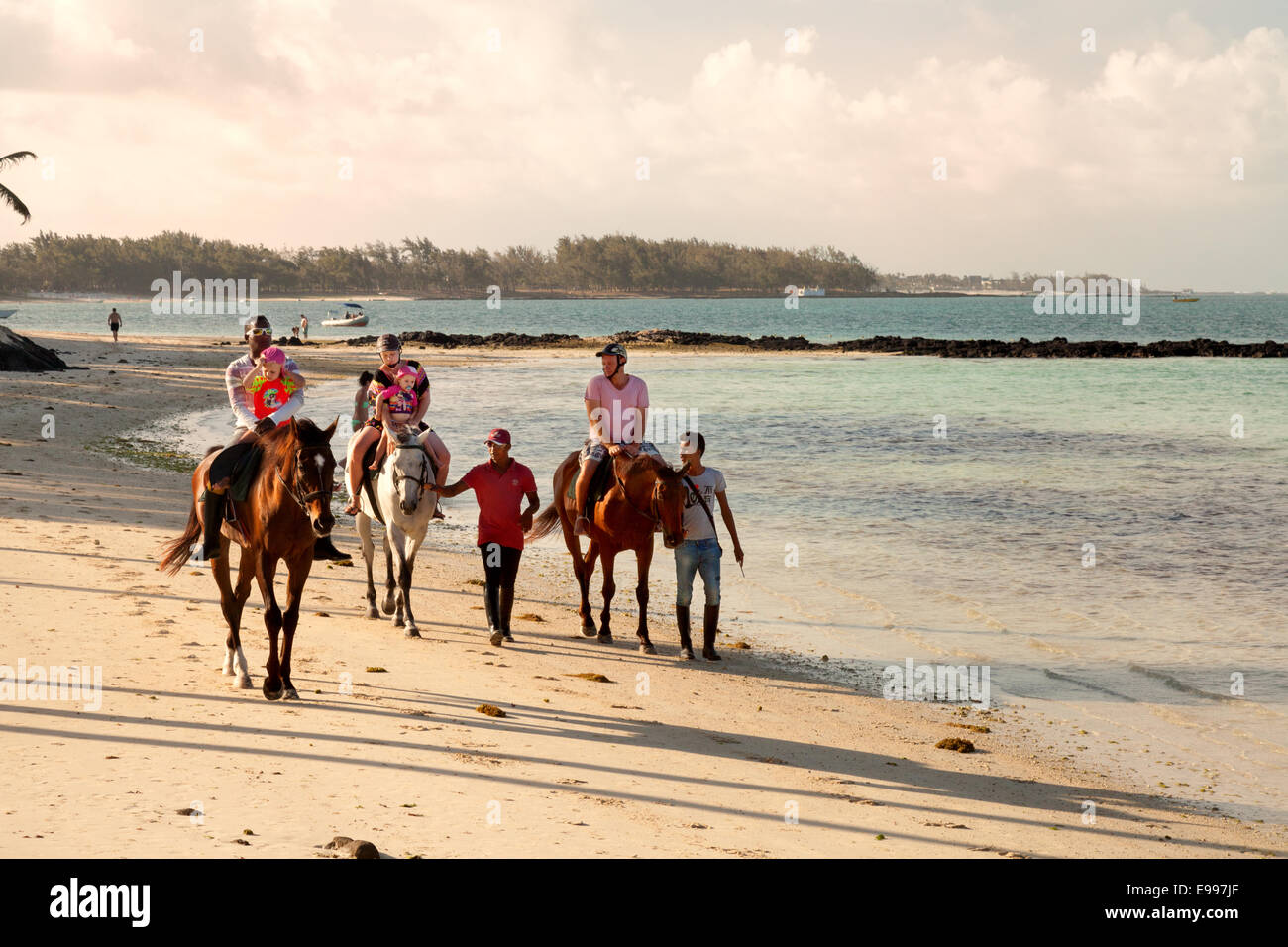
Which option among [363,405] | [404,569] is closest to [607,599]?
[404,569]

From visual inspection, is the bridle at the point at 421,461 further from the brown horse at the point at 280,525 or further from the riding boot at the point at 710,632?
the riding boot at the point at 710,632

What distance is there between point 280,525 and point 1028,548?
Result: 12452 millimetres

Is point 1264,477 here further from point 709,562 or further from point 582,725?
point 582,725

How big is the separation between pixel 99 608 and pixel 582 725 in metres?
5.25

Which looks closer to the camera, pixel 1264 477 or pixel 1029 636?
pixel 1029 636

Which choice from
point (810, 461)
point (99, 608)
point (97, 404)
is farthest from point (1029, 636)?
point (97, 404)

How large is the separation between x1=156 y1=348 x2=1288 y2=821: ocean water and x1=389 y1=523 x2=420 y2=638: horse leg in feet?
8.12

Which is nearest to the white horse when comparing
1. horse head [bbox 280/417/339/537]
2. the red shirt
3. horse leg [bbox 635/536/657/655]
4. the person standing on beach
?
the red shirt

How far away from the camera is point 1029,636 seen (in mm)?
12641

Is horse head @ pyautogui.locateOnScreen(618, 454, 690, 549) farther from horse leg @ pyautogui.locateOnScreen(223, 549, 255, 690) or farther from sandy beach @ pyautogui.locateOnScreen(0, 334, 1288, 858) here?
horse leg @ pyautogui.locateOnScreen(223, 549, 255, 690)

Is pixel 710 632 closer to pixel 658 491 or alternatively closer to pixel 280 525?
pixel 658 491

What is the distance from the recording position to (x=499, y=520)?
448 inches

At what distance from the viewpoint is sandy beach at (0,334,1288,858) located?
251 inches

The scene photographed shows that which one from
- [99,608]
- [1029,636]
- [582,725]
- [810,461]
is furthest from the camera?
[810,461]
